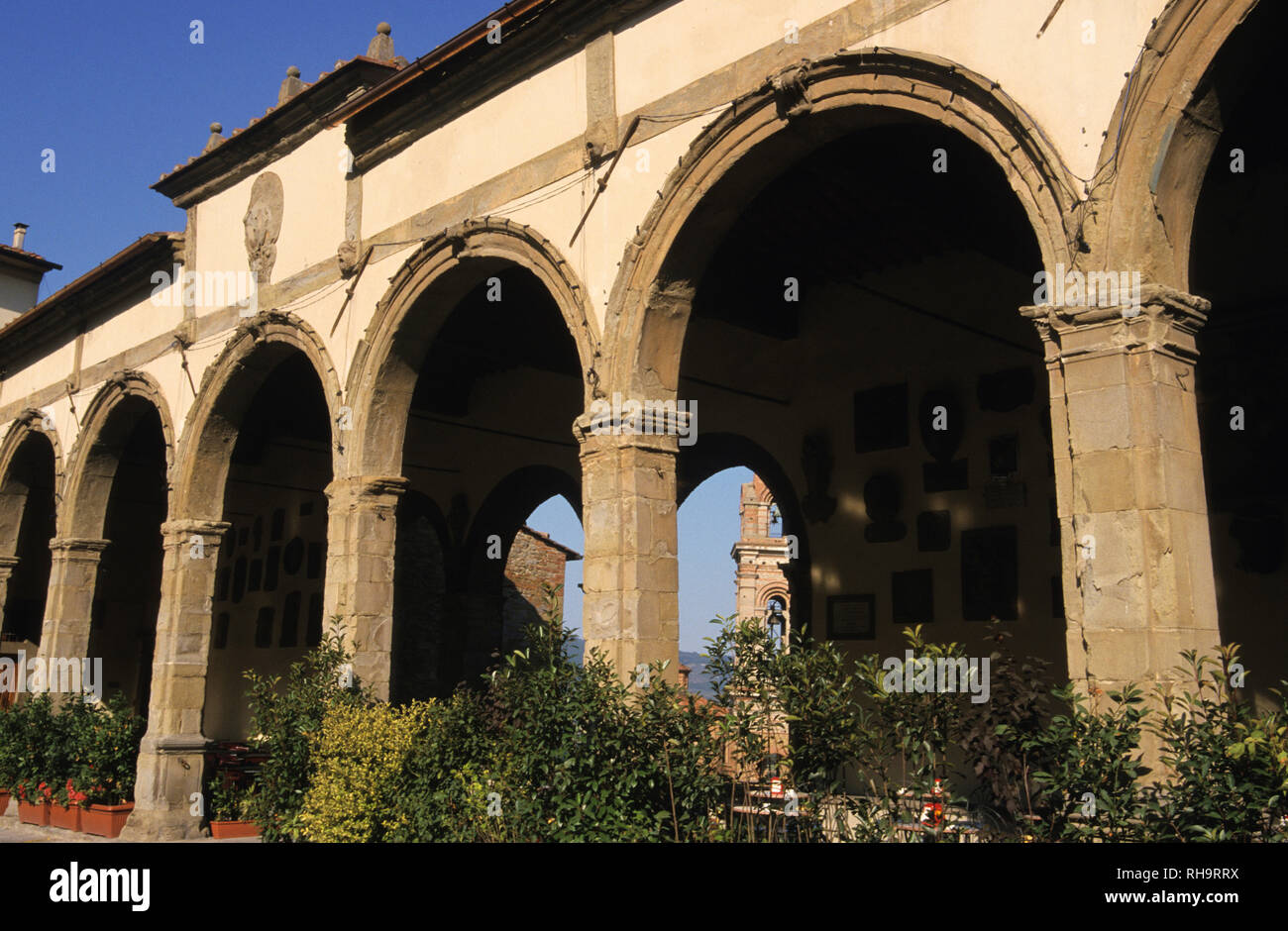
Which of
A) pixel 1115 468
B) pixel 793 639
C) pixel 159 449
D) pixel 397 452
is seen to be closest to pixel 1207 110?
pixel 1115 468

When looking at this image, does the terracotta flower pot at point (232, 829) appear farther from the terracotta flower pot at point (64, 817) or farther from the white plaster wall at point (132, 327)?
the white plaster wall at point (132, 327)

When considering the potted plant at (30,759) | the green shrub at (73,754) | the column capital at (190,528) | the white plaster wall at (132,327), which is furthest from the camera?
the white plaster wall at (132,327)

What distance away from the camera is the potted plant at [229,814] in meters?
10.4

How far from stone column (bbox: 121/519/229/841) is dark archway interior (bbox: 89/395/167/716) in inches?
291

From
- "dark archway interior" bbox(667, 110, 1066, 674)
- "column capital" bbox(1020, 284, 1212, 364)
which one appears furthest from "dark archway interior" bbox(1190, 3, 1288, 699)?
"column capital" bbox(1020, 284, 1212, 364)

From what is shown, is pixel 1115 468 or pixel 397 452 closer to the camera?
pixel 1115 468

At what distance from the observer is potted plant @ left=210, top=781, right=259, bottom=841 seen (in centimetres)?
1041

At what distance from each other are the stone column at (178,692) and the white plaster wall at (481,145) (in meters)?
4.06

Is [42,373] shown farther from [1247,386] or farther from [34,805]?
[1247,386]

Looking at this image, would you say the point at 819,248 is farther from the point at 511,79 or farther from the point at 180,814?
the point at 180,814

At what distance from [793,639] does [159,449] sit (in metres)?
13.8

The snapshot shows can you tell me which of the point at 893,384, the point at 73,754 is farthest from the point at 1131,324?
the point at 73,754

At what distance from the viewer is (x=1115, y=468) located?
503cm

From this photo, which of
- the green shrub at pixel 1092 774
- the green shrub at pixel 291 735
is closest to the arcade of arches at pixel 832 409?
the green shrub at pixel 1092 774
